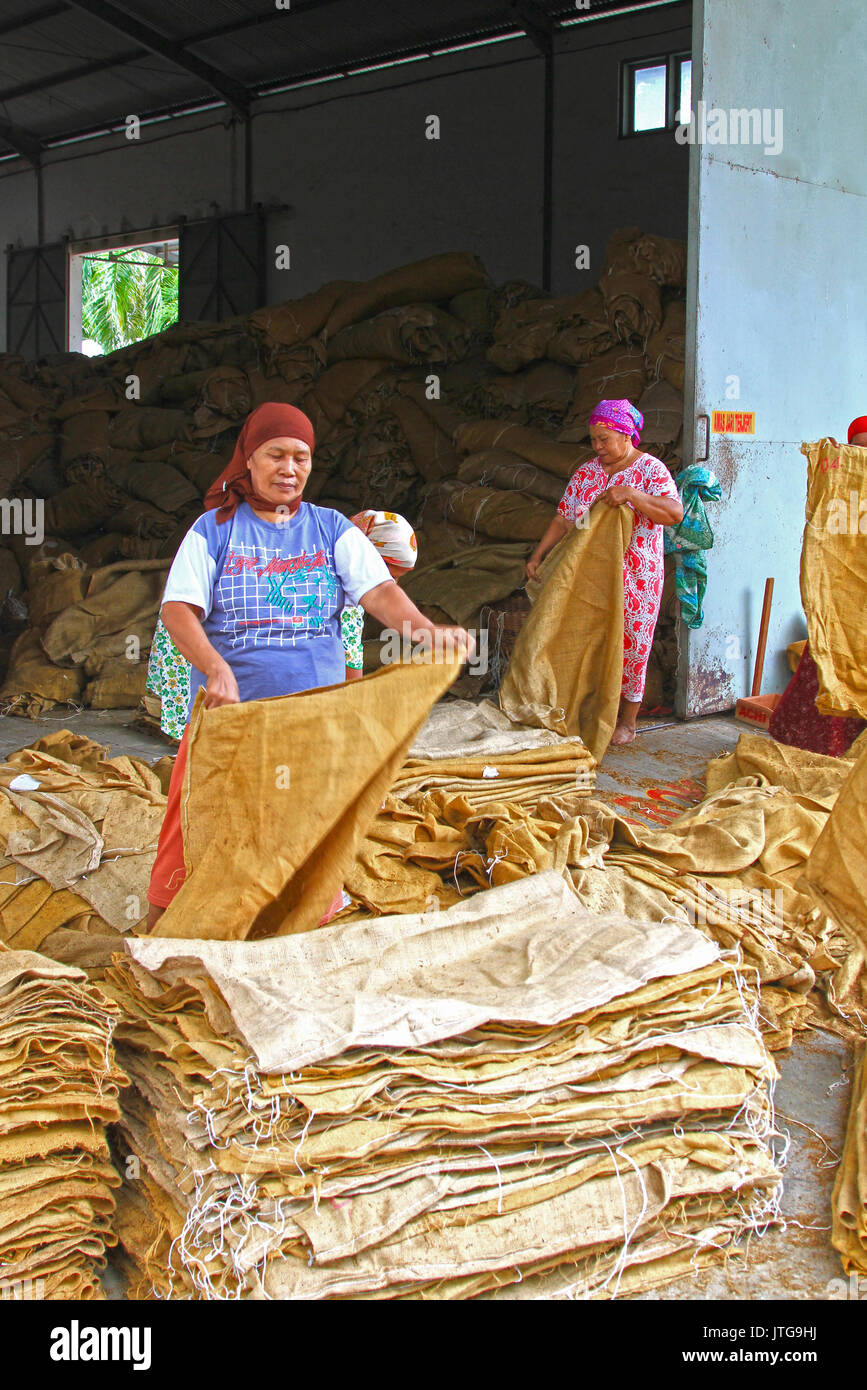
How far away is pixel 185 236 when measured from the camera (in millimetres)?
15039

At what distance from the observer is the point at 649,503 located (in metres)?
5.15

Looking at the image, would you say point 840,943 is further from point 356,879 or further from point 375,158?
point 375,158

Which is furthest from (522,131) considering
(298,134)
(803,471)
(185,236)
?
(803,471)

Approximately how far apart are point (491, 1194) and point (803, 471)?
18.1ft

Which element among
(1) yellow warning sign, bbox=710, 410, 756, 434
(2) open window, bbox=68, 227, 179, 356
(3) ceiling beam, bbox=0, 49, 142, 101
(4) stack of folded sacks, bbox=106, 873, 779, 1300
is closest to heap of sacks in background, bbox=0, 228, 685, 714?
(1) yellow warning sign, bbox=710, 410, 756, 434

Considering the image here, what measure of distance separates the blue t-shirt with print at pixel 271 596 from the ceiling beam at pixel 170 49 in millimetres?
11051

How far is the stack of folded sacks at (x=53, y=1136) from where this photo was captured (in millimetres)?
1942

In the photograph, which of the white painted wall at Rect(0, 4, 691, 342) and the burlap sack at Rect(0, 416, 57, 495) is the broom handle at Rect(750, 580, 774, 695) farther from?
the white painted wall at Rect(0, 4, 691, 342)

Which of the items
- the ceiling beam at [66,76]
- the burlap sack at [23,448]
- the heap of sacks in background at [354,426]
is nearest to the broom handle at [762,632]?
the heap of sacks in background at [354,426]

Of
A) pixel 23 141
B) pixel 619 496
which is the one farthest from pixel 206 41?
pixel 619 496

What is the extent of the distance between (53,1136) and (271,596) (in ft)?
4.18

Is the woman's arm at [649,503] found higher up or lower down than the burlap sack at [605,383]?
lower down

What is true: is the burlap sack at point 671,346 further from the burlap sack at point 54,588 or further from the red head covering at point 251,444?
the red head covering at point 251,444

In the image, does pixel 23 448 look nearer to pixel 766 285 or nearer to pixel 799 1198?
pixel 766 285
